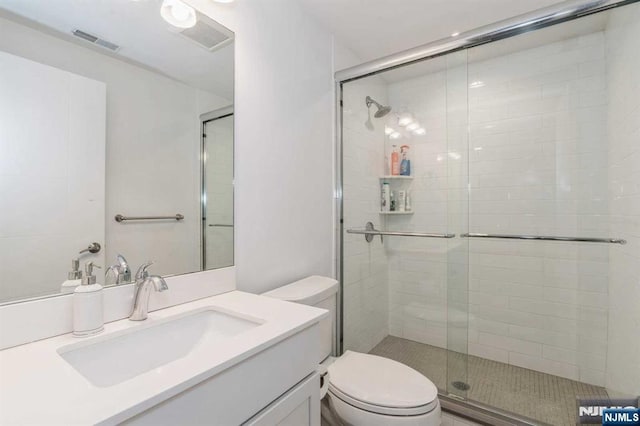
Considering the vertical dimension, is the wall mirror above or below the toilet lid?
above

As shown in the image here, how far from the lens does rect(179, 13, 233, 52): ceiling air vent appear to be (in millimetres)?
1123

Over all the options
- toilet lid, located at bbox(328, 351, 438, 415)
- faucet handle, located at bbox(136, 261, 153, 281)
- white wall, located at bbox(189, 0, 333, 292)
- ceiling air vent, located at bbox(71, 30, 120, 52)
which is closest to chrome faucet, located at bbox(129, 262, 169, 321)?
faucet handle, located at bbox(136, 261, 153, 281)

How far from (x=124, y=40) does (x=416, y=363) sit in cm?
236

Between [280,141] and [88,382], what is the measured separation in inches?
46.4

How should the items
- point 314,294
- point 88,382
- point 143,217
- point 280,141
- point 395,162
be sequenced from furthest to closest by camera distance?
1. point 395,162
2. point 280,141
3. point 314,294
4. point 143,217
5. point 88,382

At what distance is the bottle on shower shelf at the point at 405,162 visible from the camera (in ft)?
7.77

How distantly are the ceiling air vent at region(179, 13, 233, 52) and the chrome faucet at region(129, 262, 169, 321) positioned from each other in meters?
0.89

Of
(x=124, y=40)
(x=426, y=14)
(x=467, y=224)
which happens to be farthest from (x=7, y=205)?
(x=467, y=224)

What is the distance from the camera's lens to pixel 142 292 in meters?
0.89

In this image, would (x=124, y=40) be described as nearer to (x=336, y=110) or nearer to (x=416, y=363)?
(x=336, y=110)

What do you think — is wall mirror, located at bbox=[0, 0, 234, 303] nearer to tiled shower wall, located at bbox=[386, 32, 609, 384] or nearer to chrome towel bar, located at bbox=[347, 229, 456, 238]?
chrome towel bar, located at bbox=[347, 229, 456, 238]

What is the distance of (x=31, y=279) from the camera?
2.46 feet

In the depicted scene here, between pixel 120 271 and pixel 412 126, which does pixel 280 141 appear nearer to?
pixel 120 271

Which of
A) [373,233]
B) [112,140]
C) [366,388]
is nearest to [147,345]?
[112,140]
